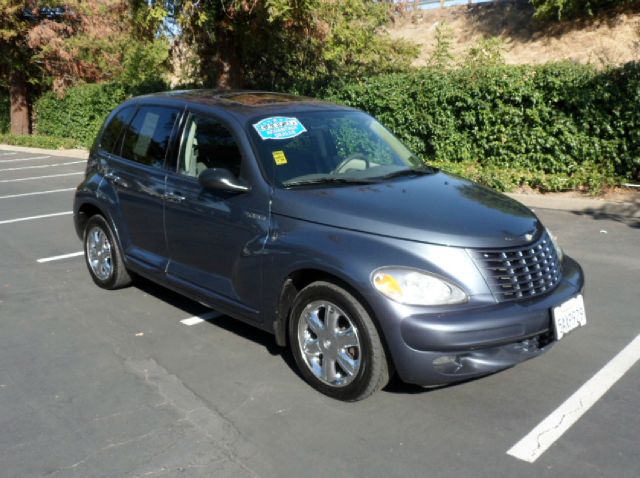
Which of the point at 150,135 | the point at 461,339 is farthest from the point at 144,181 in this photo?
the point at 461,339

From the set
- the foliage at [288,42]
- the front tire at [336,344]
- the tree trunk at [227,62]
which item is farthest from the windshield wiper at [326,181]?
the tree trunk at [227,62]

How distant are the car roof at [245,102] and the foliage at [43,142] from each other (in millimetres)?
20842

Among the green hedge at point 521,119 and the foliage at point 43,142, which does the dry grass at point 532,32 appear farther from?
the foliage at point 43,142

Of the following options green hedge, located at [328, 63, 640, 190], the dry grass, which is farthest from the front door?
the dry grass

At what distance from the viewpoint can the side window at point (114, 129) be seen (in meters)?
6.12

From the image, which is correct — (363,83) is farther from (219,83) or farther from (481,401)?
(481,401)

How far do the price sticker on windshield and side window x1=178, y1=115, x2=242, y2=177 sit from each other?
0.21 meters

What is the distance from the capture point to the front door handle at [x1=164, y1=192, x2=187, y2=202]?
5.02 m

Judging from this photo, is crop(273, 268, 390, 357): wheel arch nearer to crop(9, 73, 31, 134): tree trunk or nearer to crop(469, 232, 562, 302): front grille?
crop(469, 232, 562, 302): front grille

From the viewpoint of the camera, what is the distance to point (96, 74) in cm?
2786


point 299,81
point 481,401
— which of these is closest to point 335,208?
point 481,401

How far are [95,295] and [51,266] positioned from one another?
141 cm

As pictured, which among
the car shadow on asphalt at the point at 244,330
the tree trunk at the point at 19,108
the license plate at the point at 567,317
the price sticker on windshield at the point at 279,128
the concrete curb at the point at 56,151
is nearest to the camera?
the license plate at the point at 567,317

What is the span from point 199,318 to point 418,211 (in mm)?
2337
